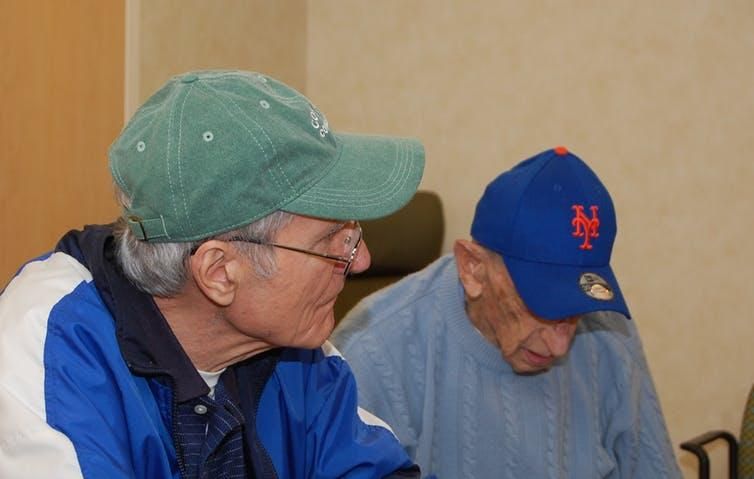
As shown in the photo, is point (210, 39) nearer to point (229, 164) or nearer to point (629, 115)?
point (629, 115)

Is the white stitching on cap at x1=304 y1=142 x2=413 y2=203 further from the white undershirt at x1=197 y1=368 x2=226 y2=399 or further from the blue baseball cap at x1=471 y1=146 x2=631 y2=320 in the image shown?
the blue baseball cap at x1=471 y1=146 x2=631 y2=320

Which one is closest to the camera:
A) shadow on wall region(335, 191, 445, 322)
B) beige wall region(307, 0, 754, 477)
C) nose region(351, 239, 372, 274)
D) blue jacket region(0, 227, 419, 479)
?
blue jacket region(0, 227, 419, 479)

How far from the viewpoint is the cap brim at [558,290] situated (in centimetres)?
160

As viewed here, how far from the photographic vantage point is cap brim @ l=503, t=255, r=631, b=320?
5.25 ft

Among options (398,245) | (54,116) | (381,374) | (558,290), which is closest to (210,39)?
(54,116)

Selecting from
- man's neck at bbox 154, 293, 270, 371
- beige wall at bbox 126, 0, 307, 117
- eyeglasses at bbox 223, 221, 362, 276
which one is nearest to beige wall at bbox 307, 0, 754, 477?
beige wall at bbox 126, 0, 307, 117

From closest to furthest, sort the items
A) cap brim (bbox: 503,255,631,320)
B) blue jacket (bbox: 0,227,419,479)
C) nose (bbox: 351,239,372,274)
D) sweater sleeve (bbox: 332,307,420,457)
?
1. blue jacket (bbox: 0,227,419,479)
2. nose (bbox: 351,239,372,274)
3. cap brim (bbox: 503,255,631,320)
4. sweater sleeve (bbox: 332,307,420,457)

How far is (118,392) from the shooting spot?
1.11 m

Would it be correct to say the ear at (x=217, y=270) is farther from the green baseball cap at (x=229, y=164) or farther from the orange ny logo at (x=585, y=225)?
the orange ny logo at (x=585, y=225)

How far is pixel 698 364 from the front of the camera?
9.98 feet

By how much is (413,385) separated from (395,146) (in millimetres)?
644

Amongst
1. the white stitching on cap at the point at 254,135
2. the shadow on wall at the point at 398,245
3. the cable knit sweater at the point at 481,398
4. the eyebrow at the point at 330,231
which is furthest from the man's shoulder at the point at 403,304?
the shadow on wall at the point at 398,245

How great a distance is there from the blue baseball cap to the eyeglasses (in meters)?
0.47

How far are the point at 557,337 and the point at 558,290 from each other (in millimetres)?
148
